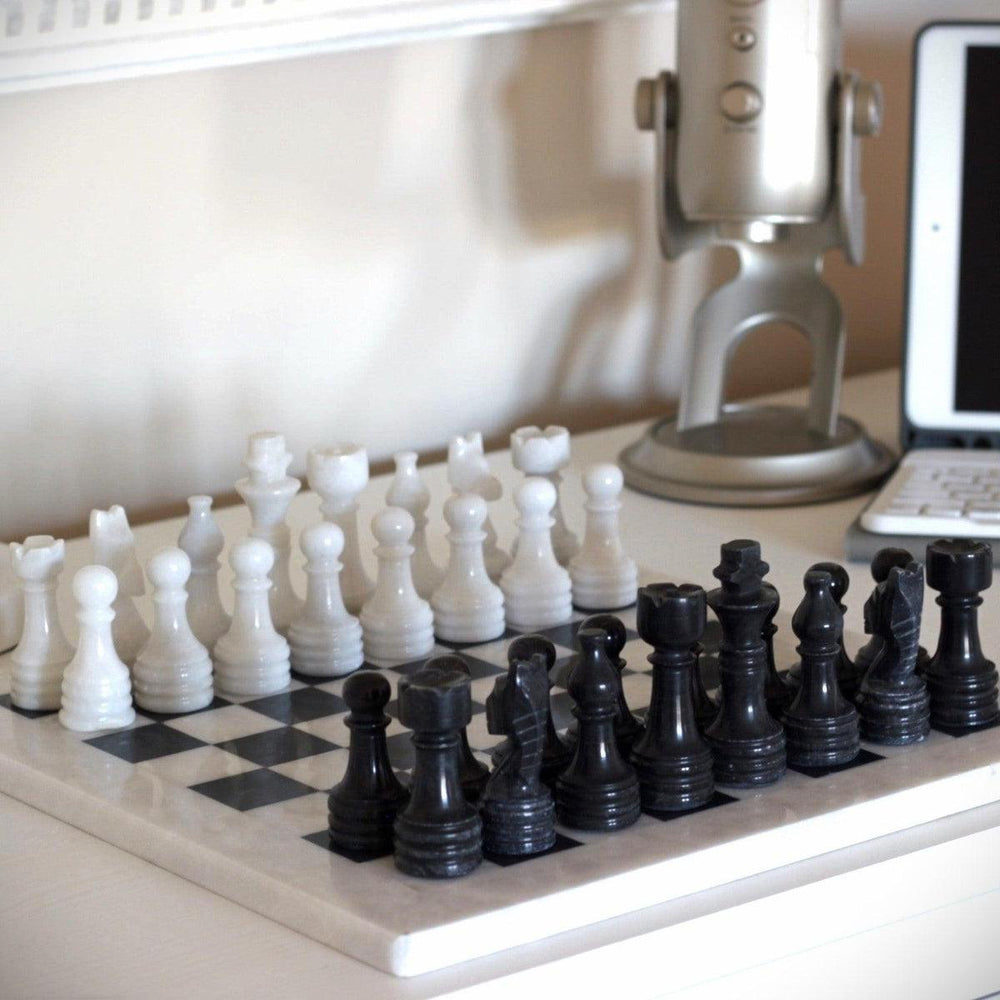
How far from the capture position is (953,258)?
5.08ft

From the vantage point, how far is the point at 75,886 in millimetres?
875

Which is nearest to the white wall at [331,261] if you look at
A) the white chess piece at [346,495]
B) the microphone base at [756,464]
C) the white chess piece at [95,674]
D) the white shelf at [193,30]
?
the white shelf at [193,30]

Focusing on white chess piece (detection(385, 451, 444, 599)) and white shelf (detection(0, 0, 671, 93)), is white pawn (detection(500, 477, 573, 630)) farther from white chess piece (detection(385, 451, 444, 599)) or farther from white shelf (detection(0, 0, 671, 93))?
white shelf (detection(0, 0, 671, 93))

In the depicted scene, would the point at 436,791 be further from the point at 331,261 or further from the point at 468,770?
the point at 331,261

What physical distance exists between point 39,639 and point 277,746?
181 millimetres

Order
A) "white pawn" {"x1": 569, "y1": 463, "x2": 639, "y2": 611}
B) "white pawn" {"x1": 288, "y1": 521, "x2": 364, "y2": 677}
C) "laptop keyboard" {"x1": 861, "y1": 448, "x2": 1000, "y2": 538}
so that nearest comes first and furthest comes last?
"white pawn" {"x1": 288, "y1": 521, "x2": 364, "y2": 677}
"white pawn" {"x1": 569, "y1": 463, "x2": 639, "y2": 611}
"laptop keyboard" {"x1": 861, "y1": 448, "x2": 1000, "y2": 538}

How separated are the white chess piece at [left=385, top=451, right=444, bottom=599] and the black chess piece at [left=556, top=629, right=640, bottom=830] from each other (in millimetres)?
359

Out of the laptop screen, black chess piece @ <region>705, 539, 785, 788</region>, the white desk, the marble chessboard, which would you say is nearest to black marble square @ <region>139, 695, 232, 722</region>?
the marble chessboard

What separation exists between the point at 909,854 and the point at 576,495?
677 millimetres

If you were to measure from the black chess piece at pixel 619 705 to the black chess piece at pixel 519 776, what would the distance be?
6 cm

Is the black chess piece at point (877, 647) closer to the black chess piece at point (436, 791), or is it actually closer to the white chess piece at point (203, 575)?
the black chess piece at point (436, 791)

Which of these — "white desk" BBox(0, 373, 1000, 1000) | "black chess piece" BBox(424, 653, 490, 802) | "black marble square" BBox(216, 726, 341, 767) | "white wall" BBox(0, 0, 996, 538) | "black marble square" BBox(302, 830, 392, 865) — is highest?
"white wall" BBox(0, 0, 996, 538)

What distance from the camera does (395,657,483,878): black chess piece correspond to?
81 cm

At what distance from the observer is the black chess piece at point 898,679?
963 mm
